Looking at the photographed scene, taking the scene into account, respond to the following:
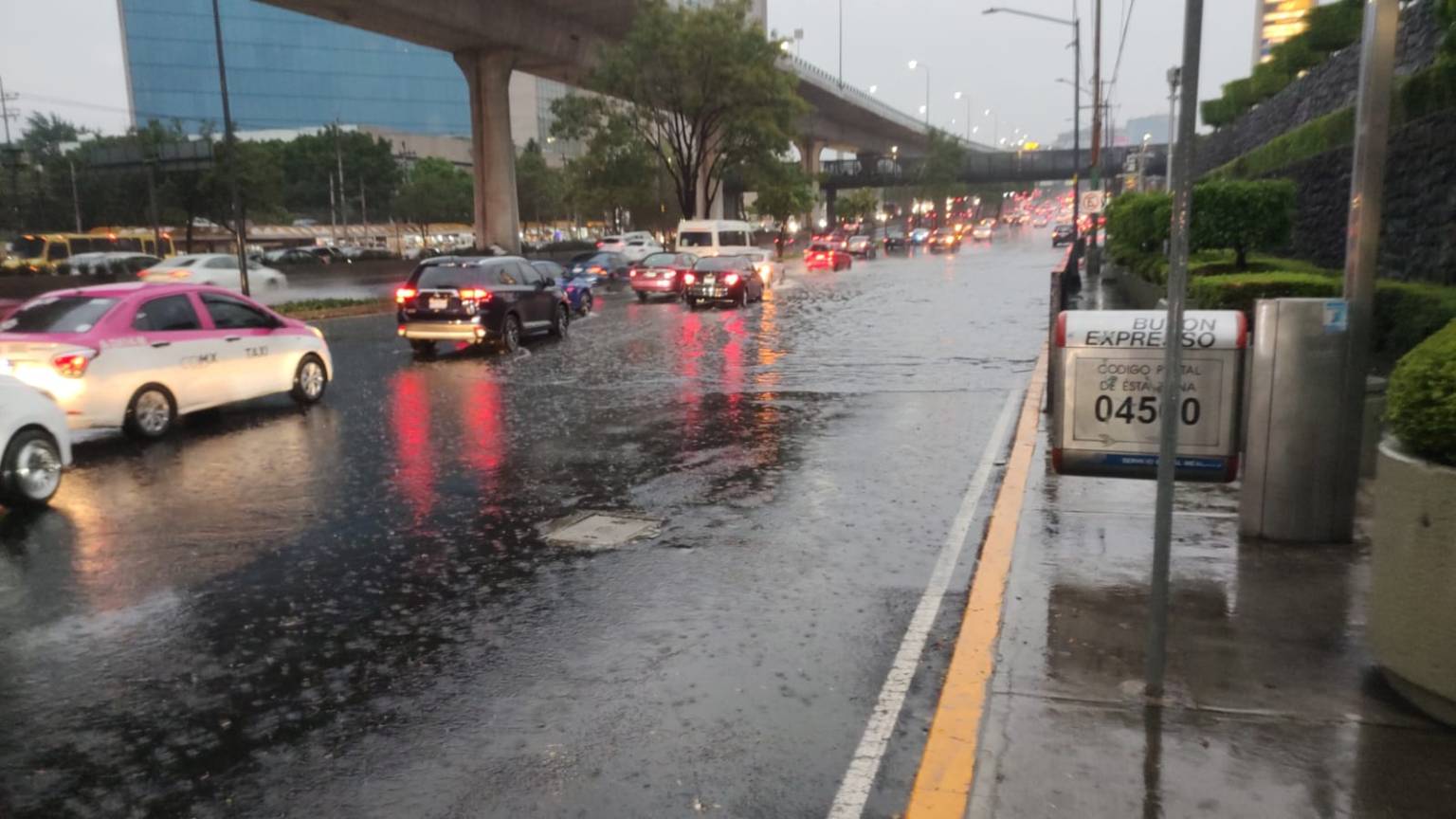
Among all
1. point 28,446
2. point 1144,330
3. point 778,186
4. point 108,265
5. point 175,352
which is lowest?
point 28,446

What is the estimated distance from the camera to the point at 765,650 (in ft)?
17.3

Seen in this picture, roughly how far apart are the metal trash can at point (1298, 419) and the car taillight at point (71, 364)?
32.2 ft

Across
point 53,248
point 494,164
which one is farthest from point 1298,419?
point 53,248

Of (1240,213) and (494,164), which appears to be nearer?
(1240,213)

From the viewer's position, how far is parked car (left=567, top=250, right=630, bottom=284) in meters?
41.2

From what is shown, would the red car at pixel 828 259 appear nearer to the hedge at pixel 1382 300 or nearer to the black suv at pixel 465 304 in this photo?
the black suv at pixel 465 304

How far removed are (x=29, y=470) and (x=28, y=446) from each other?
18 cm

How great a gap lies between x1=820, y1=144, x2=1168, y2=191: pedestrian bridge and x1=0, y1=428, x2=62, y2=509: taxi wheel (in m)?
88.9

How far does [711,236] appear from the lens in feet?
132

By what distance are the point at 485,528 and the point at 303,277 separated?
39668 mm

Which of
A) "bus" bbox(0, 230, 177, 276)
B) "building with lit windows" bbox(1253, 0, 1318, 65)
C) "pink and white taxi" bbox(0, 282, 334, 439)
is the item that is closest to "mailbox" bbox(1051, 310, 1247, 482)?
"pink and white taxi" bbox(0, 282, 334, 439)

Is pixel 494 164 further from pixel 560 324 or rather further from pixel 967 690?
pixel 967 690

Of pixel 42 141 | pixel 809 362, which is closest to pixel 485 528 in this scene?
pixel 809 362

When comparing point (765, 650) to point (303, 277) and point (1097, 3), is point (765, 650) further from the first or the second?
point (303, 277)
